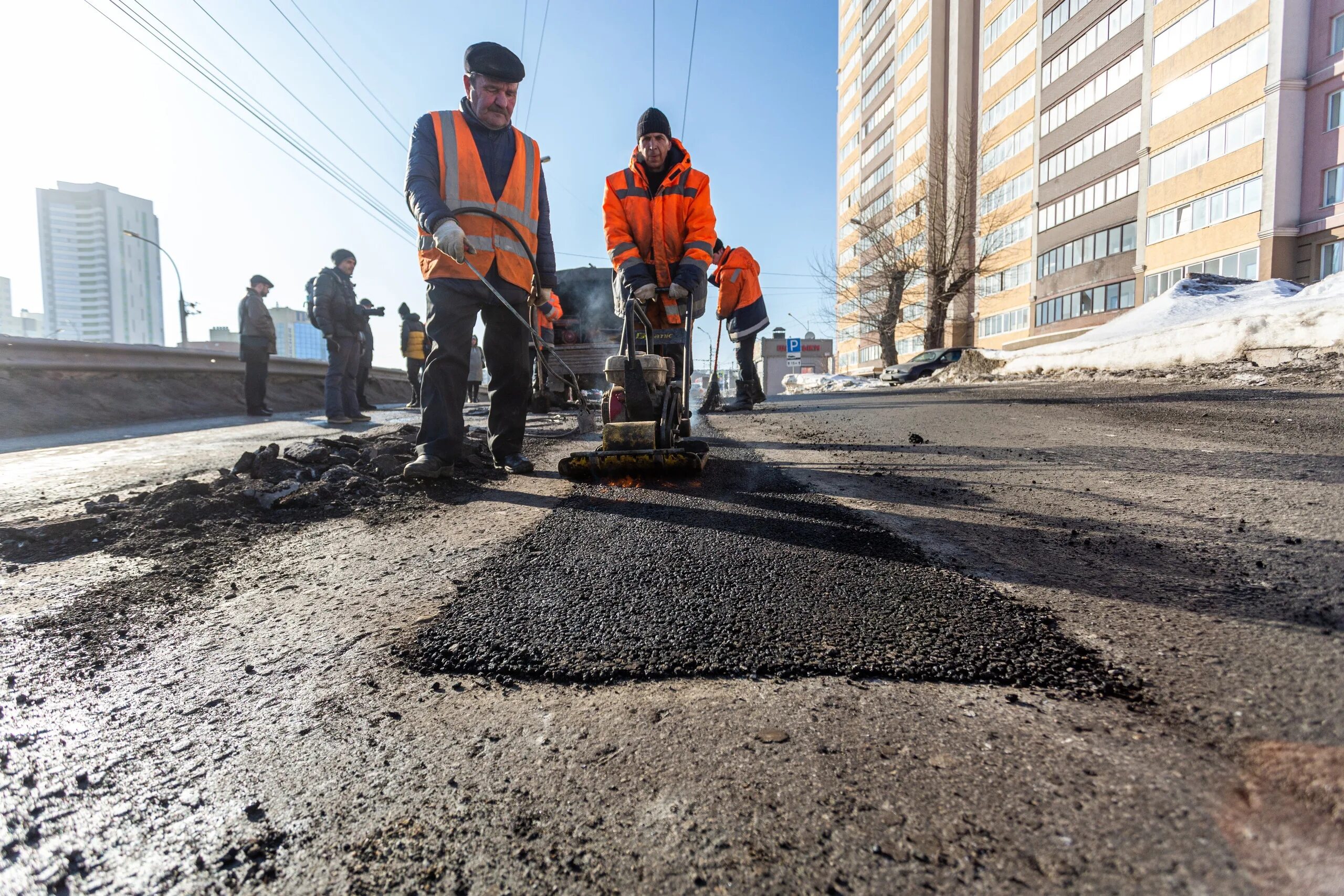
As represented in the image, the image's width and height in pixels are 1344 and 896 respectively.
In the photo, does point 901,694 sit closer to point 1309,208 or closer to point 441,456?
point 441,456

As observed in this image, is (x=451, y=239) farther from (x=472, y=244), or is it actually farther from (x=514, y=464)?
(x=514, y=464)

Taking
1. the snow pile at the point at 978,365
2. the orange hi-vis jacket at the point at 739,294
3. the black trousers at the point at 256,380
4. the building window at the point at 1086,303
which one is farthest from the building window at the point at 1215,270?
the black trousers at the point at 256,380

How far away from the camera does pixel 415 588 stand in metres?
1.76

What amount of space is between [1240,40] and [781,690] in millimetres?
32174

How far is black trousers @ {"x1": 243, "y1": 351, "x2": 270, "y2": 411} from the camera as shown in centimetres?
884

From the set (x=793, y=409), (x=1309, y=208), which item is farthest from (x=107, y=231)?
(x=1309, y=208)

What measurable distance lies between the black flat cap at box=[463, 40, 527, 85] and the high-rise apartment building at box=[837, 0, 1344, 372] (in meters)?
26.8

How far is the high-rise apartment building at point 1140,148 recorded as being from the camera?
2056 centimetres

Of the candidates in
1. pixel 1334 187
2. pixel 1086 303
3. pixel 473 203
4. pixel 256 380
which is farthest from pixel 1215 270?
pixel 256 380

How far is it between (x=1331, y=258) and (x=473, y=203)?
27400 mm

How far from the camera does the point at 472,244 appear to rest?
Answer: 3518 mm

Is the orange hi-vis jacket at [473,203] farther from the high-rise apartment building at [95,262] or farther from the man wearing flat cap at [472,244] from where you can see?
the high-rise apartment building at [95,262]

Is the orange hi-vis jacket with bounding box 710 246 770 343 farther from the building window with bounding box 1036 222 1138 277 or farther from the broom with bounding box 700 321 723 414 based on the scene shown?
the building window with bounding box 1036 222 1138 277

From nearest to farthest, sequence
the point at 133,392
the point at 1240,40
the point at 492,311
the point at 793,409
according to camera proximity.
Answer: the point at 492,311, the point at 793,409, the point at 133,392, the point at 1240,40
